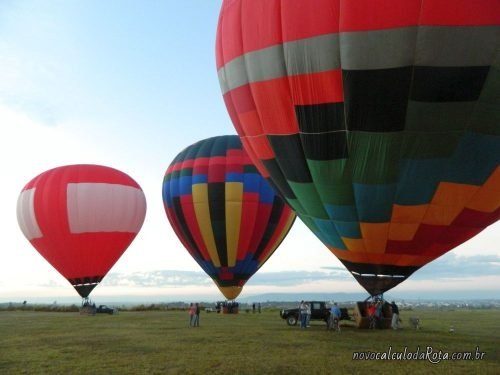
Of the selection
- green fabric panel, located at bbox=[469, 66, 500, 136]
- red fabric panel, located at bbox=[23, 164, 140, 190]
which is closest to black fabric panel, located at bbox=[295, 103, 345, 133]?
green fabric panel, located at bbox=[469, 66, 500, 136]

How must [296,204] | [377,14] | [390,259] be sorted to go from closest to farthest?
1. [377,14]
2. [390,259]
3. [296,204]

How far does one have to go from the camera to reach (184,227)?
28.4 m

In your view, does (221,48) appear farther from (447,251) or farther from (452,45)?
(447,251)

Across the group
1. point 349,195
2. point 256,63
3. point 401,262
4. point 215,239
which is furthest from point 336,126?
point 215,239

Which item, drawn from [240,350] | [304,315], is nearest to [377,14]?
[240,350]

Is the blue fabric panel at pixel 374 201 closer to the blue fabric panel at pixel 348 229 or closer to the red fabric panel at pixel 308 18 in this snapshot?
the blue fabric panel at pixel 348 229

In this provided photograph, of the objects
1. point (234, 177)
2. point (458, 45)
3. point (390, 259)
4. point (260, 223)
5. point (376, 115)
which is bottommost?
point (390, 259)

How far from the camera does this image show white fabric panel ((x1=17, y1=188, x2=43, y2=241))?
98.1ft

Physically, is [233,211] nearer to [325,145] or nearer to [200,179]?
[200,179]

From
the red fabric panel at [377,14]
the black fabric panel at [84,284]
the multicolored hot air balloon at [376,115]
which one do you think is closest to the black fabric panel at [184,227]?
the black fabric panel at [84,284]

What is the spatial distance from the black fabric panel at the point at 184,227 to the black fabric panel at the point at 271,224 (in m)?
3.29

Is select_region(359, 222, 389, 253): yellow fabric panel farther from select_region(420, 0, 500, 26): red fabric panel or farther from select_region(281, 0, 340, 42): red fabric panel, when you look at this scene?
select_region(420, 0, 500, 26): red fabric panel

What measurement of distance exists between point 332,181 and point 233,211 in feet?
48.2

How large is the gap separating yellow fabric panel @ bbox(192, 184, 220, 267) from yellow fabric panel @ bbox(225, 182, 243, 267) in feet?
3.06
